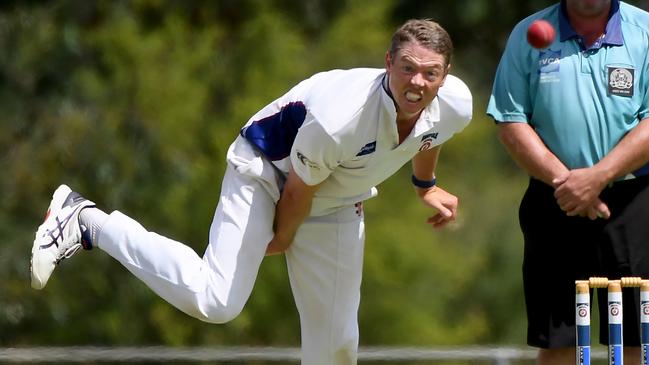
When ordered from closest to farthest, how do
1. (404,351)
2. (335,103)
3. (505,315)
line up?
(335,103) → (404,351) → (505,315)

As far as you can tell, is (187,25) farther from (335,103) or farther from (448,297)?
(335,103)

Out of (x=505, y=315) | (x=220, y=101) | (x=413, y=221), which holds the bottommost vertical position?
(x=505, y=315)

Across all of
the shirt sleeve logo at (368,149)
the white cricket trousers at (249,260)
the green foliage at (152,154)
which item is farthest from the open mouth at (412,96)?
the green foliage at (152,154)

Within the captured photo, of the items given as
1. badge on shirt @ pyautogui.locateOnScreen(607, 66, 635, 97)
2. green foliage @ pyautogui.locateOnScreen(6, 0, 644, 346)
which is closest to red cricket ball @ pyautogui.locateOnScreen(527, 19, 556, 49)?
badge on shirt @ pyautogui.locateOnScreen(607, 66, 635, 97)

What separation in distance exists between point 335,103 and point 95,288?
893 centimetres

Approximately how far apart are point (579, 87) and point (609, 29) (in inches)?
11.1

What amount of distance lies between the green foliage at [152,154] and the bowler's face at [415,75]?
8122 mm

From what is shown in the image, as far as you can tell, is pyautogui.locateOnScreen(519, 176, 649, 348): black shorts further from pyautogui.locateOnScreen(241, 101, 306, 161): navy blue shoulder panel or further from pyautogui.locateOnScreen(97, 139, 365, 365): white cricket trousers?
pyautogui.locateOnScreen(241, 101, 306, 161): navy blue shoulder panel

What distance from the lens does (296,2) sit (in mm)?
16047

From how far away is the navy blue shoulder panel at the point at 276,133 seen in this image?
5.85m

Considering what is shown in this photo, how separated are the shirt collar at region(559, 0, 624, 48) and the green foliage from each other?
7.81m

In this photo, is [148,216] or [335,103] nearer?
[335,103]

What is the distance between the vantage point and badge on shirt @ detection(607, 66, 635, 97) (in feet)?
18.9

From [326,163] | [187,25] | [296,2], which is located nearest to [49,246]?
[326,163]
